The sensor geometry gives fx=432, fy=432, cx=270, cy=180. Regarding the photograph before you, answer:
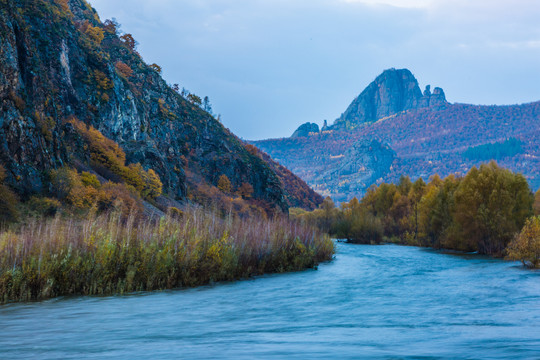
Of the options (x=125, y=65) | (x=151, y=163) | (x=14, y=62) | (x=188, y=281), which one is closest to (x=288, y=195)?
(x=125, y=65)

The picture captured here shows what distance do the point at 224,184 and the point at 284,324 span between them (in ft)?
356

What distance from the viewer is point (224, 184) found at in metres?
121

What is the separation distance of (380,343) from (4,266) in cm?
1320

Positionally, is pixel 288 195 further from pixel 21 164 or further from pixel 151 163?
pixel 21 164

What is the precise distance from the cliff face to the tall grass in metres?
29.5

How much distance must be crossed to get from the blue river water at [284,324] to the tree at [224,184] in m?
98.7

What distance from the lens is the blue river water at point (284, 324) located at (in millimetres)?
9883

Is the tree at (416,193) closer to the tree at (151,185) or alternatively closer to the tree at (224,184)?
the tree at (151,185)

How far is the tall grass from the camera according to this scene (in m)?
16.1

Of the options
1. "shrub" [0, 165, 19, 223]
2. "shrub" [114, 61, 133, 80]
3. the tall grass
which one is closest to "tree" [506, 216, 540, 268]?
the tall grass

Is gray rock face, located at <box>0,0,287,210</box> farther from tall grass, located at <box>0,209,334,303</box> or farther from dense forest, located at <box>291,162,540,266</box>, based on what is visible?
dense forest, located at <box>291,162,540,266</box>

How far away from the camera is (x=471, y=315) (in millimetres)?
14914

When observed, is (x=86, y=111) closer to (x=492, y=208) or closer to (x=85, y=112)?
(x=85, y=112)

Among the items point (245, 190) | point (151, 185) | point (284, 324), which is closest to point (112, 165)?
point (151, 185)
